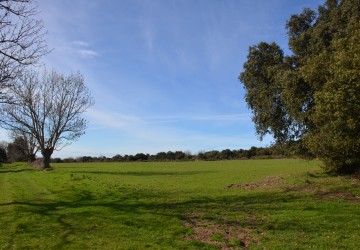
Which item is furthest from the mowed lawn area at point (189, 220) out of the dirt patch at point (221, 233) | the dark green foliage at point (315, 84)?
the dark green foliage at point (315, 84)

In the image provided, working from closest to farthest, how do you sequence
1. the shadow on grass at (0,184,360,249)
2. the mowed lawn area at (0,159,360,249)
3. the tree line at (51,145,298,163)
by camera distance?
the mowed lawn area at (0,159,360,249) → the shadow on grass at (0,184,360,249) → the tree line at (51,145,298,163)

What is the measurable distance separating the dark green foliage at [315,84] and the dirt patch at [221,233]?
776 centimetres

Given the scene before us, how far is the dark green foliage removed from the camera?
16.5 m

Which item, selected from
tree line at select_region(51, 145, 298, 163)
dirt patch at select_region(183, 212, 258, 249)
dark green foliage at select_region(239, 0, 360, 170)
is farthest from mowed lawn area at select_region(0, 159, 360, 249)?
tree line at select_region(51, 145, 298, 163)

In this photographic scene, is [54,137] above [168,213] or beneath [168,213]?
above

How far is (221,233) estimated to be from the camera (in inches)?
470

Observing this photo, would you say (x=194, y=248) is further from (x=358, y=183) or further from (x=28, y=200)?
(x=358, y=183)

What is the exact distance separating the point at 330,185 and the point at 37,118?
49582 millimetres

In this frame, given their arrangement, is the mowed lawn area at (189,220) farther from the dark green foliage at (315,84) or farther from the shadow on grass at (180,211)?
the dark green foliage at (315,84)

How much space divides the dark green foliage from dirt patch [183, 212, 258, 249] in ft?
25.5

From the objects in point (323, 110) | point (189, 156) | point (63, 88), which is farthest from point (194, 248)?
point (189, 156)

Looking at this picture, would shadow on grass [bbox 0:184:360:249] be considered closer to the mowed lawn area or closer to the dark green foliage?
the mowed lawn area

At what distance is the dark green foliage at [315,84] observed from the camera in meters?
16.5

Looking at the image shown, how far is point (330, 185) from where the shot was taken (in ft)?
74.2
